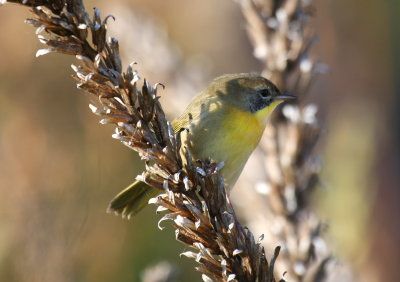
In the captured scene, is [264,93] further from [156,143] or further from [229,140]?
[156,143]

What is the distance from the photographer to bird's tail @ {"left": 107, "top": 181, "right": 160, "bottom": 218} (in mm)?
2957

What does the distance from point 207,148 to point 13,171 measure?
1052mm

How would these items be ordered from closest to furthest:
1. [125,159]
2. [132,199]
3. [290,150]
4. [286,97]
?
[290,150] < [286,97] < [132,199] < [125,159]

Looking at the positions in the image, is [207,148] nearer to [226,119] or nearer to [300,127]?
[226,119]

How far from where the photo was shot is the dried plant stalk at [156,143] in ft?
5.50

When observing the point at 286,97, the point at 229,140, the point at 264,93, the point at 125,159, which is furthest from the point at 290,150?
the point at 125,159

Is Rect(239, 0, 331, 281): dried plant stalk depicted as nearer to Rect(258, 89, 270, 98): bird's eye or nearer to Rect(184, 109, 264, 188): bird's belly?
Rect(184, 109, 264, 188): bird's belly

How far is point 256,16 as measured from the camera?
110 inches

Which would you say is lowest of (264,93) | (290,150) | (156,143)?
(156,143)

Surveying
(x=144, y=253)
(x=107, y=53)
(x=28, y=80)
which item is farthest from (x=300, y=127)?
(x=28, y=80)

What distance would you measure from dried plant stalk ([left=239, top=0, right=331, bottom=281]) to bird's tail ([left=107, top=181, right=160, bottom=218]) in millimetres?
565

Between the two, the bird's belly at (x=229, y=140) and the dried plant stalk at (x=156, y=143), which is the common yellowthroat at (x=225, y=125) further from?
the dried plant stalk at (x=156, y=143)

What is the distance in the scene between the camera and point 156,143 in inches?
72.3

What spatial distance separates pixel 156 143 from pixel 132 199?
→ 1.21 meters
